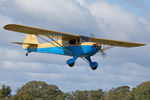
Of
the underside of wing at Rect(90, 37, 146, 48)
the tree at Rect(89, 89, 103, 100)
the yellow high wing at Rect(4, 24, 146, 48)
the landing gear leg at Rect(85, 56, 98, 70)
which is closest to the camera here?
the yellow high wing at Rect(4, 24, 146, 48)


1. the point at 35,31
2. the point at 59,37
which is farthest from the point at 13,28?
the point at 59,37

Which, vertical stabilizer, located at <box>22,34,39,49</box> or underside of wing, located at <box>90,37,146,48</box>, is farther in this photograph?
vertical stabilizer, located at <box>22,34,39,49</box>

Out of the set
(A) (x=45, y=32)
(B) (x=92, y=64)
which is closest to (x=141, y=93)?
(B) (x=92, y=64)

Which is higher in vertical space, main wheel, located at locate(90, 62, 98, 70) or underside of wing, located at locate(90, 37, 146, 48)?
underside of wing, located at locate(90, 37, 146, 48)

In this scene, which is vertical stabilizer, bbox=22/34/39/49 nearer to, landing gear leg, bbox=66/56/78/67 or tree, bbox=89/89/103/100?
landing gear leg, bbox=66/56/78/67

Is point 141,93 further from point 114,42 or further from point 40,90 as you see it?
point 114,42

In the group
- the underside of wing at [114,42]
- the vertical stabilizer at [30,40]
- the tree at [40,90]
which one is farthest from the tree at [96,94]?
the underside of wing at [114,42]

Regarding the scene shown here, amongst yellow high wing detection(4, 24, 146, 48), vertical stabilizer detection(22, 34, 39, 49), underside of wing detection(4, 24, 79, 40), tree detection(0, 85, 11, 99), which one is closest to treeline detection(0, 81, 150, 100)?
tree detection(0, 85, 11, 99)

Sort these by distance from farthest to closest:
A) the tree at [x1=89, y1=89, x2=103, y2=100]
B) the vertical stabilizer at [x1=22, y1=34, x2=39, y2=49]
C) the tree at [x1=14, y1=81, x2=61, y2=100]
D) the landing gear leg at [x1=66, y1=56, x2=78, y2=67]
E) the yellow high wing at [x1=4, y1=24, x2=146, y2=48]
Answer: the tree at [x1=89, y1=89, x2=103, y2=100] → the tree at [x1=14, y1=81, x2=61, y2=100] → the vertical stabilizer at [x1=22, y1=34, x2=39, y2=49] → the landing gear leg at [x1=66, y1=56, x2=78, y2=67] → the yellow high wing at [x1=4, y1=24, x2=146, y2=48]

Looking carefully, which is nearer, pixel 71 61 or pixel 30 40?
pixel 71 61

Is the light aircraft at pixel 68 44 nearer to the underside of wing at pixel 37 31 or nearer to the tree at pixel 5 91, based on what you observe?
the underside of wing at pixel 37 31

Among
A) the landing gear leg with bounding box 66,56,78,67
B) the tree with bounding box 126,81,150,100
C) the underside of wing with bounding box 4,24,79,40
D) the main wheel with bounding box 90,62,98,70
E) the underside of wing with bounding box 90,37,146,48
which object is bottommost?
the tree with bounding box 126,81,150,100

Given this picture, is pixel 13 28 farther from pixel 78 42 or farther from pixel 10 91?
pixel 10 91

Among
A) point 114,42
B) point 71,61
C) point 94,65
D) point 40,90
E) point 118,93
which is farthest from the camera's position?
point 118,93
